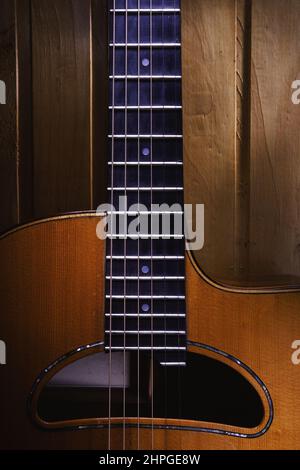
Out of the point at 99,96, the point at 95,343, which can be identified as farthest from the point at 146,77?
the point at 95,343

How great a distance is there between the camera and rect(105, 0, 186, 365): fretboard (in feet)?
2.35

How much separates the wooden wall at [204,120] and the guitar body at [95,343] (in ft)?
0.88

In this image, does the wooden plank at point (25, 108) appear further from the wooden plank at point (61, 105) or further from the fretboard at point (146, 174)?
the fretboard at point (146, 174)

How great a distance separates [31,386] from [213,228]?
0.54 meters

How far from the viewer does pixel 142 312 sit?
2.37 ft

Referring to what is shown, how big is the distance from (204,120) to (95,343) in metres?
0.59

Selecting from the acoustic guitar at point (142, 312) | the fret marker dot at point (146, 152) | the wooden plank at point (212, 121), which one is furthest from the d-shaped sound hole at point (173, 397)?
the fret marker dot at point (146, 152)

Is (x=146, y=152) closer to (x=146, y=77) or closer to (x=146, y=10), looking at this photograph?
(x=146, y=77)

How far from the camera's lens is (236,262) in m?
0.99

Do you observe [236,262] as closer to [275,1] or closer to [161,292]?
[161,292]

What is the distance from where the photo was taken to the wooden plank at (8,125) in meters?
0.96
